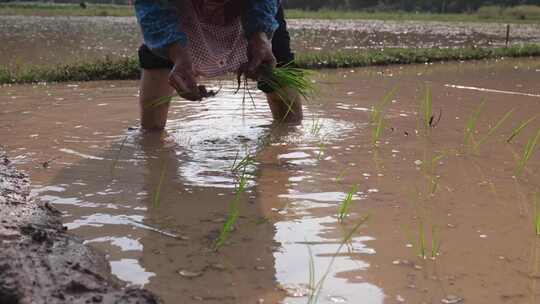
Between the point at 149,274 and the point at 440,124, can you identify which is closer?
the point at 149,274

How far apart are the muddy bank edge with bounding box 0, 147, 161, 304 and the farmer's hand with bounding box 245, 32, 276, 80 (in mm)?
1076

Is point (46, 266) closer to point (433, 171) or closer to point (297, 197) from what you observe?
point (297, 197)

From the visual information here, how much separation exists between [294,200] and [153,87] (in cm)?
117

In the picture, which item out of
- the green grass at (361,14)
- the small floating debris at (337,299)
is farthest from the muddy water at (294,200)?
the green grass at (361,14)

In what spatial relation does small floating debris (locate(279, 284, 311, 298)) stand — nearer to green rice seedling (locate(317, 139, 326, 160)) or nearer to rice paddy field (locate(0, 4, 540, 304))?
rice paddy field (locate(0, 4, 540, 304))

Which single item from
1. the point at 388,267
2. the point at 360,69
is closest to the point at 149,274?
the point at 388,267

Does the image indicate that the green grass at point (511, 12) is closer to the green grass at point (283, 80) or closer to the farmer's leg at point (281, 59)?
the farmer's leg at point (281, 59)

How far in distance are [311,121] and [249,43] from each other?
79 cm

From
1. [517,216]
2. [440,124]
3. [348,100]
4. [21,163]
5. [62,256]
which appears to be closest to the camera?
[62,256]

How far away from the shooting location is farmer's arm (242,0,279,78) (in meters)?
2.37

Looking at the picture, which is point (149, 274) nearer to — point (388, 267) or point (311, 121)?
point (388, 267)

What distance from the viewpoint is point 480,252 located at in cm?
150

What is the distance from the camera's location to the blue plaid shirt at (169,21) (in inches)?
88.5

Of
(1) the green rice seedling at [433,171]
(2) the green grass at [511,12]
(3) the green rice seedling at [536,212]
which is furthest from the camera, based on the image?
(2) the green grass at [511,12]
